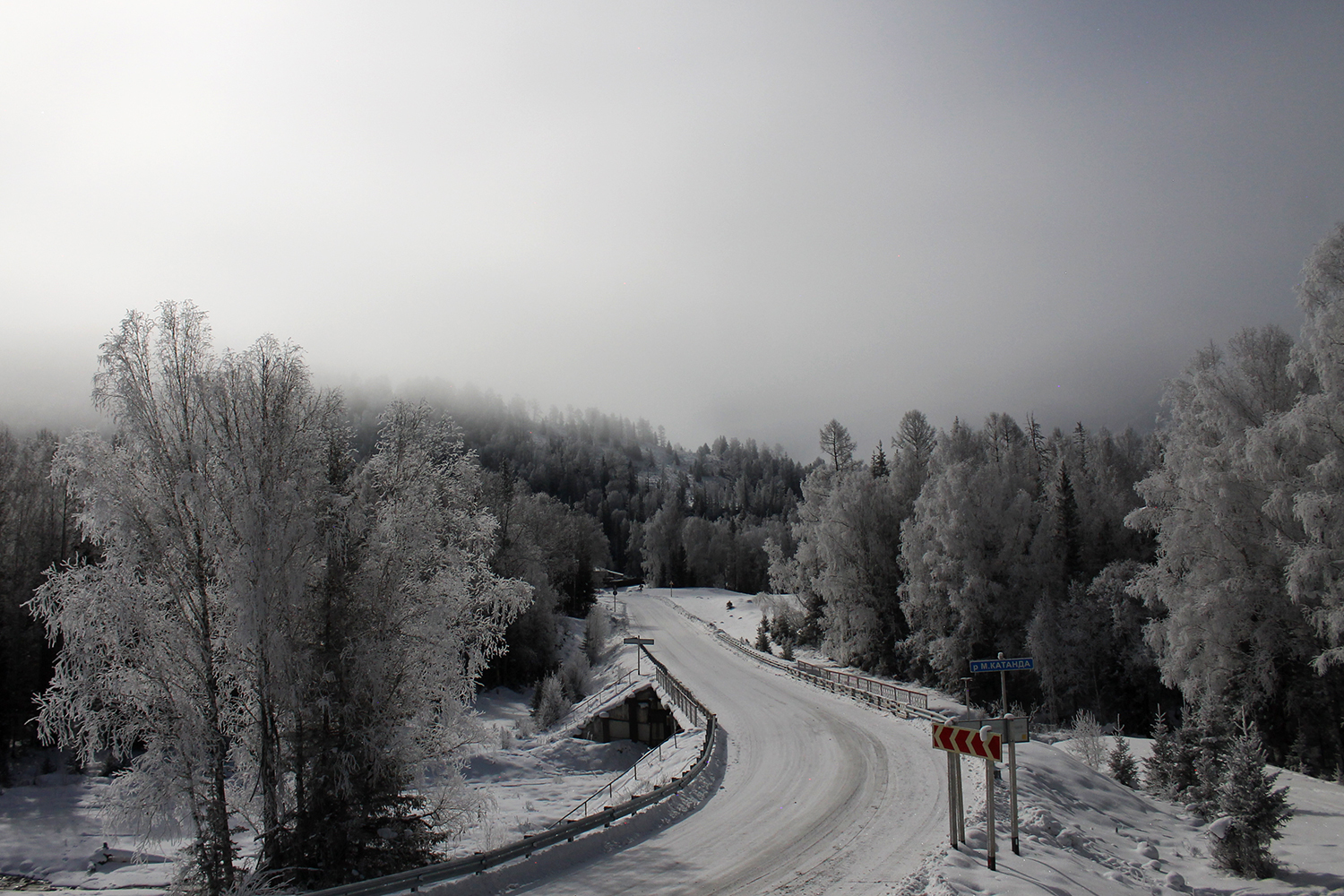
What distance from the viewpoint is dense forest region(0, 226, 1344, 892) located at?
13320 millimetres

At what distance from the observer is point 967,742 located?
11539mm

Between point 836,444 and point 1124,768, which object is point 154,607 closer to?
point 1124,768

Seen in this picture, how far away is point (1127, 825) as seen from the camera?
15.5 meters

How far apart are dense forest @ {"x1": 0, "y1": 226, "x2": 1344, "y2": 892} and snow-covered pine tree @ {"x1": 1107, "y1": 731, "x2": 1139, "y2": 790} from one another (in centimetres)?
251

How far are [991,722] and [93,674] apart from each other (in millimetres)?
15359

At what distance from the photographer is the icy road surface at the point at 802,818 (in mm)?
11891

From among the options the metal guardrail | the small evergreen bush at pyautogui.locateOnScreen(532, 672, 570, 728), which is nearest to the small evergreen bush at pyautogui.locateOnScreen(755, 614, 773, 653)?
the small evergreen bush at pyautogui.locateOnScreen(532, 672, 570, 728)

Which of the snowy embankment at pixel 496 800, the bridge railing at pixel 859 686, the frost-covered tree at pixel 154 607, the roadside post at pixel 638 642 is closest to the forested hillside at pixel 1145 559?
the bridge railing at pixel 859 686

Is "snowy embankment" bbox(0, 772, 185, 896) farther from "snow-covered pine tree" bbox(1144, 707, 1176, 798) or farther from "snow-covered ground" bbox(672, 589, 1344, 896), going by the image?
"snow-covered pine tree" bbox(1144, 707, 1176, 798)

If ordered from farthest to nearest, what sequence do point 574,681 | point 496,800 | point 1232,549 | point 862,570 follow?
point 862,570 < point 574,681 < point 1232,549 < point 496,800

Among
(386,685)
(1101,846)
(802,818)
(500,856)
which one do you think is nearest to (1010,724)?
(1101,846)

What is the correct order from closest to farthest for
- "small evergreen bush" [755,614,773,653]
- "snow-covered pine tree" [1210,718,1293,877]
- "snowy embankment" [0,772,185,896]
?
"snow-covered pine tree" [1210,718,1293,877], "snowy embankment" [0,772,185,896], "small evergreen bush" [755,614,773,653]

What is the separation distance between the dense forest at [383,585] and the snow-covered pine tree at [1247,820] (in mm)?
4507

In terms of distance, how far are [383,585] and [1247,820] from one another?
16814mm
